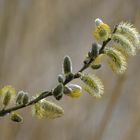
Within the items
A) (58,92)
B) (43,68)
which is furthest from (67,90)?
(43,68)

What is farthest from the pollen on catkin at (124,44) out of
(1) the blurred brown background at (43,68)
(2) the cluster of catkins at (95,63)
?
(1) the blurred brown background at (43,68)

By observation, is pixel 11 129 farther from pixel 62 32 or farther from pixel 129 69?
pixel 62 32

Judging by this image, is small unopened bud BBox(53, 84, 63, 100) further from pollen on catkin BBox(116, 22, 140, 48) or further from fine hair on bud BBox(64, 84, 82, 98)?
pollen on catkin BBox(116, 22, 140, 48)

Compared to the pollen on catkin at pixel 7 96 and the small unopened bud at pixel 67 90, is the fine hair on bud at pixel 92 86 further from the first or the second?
the pollen on catkin at pixel 7 96

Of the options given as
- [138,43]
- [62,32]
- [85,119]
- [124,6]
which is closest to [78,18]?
[62,32]

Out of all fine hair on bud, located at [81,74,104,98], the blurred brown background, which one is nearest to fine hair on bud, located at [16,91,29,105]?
fine hair on bud, located at [81,74,104,98]

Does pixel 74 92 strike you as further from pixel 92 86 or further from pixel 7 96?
pixel 7 96
